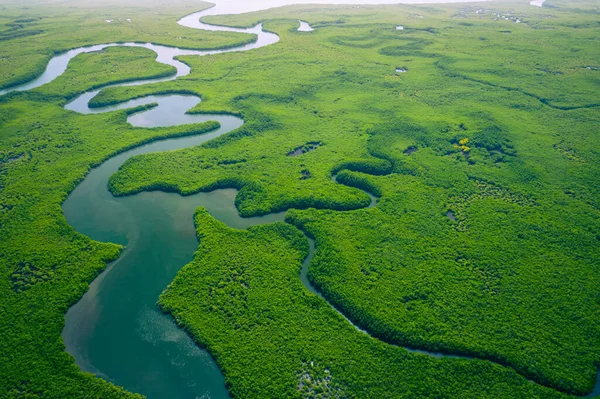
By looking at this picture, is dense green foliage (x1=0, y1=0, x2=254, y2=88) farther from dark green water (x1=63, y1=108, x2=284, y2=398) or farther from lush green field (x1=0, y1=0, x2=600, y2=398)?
dark green water (x1=63, y1=108, x2=284, y2=398)

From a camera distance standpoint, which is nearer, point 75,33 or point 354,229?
point 354,229

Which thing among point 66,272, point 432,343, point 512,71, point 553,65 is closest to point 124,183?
point 66,272

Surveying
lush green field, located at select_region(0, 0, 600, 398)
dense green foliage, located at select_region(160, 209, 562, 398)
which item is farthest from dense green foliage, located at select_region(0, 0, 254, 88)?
dense green foliage, located at select_region(160, 209, 562, 398)

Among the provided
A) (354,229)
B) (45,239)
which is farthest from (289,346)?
(45,239)

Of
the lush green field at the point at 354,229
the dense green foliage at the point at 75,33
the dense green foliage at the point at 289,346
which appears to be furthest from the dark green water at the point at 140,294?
the dense green foliage at the point at 75,33

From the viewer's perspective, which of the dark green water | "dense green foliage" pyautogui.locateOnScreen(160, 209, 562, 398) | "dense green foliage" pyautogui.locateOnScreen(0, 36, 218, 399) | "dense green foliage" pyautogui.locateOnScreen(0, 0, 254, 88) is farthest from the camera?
"dense green foliage" pyautogui.locateOnScreen(0, 0, 254, 88)

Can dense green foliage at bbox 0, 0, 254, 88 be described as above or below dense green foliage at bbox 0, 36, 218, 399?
above

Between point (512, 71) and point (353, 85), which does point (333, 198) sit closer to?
point (353, 85)

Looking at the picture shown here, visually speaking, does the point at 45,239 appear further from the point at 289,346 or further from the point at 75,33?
the point at 75,33

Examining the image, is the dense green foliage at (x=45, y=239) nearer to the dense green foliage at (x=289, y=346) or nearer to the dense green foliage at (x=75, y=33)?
the dense green foliage at (x=289, y=346)
